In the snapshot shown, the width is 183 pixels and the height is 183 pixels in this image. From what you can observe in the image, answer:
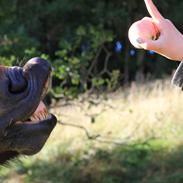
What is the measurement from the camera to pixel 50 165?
22.8ft

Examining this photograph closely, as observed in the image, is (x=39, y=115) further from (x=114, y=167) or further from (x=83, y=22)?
(x=83, y=22)

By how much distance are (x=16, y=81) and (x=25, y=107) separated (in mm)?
111

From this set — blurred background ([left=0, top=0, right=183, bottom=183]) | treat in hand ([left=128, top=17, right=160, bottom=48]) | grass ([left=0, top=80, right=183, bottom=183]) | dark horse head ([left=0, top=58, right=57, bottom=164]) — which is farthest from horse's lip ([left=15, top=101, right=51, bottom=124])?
grass ([left=0, top=80, right=183, bottom=183])

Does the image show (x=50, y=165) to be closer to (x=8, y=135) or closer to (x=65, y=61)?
(x=65, y=61)

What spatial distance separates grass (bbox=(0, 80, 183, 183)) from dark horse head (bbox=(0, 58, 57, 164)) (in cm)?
308

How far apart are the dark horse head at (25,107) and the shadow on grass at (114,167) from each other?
3.68 metres

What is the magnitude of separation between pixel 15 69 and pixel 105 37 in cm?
356

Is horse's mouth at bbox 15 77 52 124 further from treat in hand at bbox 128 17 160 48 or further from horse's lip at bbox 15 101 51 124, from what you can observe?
treat in hand at bbox 128 17 160 48

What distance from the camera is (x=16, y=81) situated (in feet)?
9.20

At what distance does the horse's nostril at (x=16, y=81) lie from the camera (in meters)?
2.80

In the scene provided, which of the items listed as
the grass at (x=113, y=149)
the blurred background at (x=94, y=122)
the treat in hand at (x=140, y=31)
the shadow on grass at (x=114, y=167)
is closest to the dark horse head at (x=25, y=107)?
the treat in hand at (x=140, y=31)

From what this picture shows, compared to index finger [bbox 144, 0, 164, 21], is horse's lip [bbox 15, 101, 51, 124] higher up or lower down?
lower down

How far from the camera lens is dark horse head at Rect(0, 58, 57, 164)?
280 cm

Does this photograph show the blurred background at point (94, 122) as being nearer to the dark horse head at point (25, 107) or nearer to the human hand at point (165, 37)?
the dark horse head at point (25, 107)
